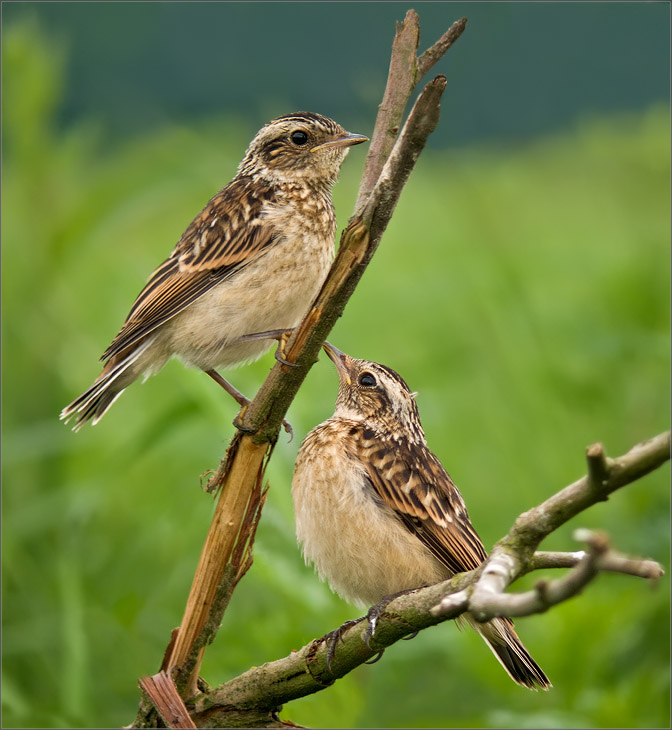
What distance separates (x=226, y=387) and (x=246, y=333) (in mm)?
319

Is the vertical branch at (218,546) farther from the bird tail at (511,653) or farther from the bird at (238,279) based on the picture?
the bird at (238,279)

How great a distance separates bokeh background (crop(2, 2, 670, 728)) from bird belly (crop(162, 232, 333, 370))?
0.45 m

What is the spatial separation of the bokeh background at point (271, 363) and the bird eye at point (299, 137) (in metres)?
0.40

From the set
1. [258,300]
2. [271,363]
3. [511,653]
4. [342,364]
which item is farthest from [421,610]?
[271,363]

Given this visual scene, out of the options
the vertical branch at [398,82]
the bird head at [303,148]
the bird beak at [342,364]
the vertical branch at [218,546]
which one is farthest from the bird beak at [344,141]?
the vertical branch at [218,546]

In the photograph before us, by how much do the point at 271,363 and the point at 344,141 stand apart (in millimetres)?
1775

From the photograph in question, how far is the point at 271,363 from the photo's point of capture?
614 cm

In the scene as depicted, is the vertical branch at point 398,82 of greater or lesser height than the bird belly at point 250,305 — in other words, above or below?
below

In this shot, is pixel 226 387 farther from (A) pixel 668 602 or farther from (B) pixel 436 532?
(A) pixel 668 602

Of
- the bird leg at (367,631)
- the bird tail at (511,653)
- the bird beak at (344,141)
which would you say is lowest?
the bird tail at (511,653)

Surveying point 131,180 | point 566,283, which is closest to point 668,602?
point 131,180

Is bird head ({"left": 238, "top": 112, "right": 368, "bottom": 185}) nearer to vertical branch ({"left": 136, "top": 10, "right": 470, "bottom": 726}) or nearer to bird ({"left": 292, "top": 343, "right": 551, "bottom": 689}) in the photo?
bird ({"left": 292, "top": 343, "right": 551, "bottom": 689})

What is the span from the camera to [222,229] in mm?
4691

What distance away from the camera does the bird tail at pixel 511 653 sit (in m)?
3.37
